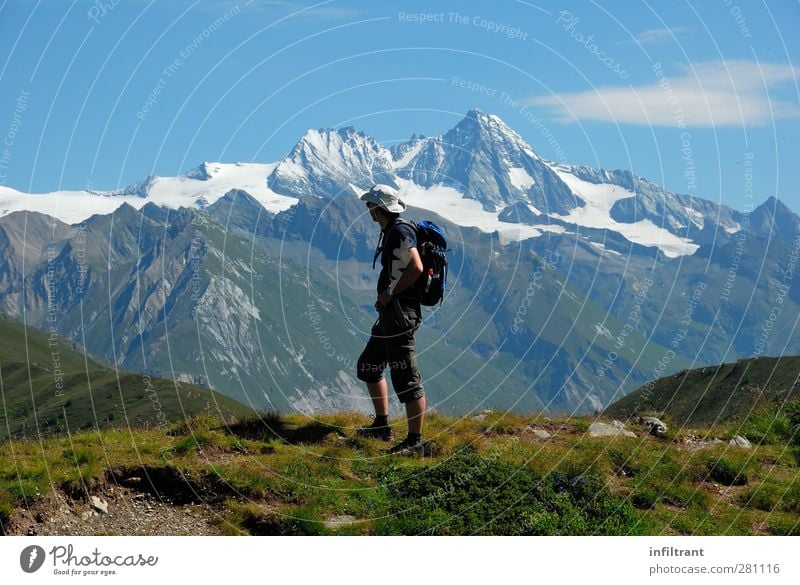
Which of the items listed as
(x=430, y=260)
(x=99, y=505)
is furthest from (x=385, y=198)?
(x=99, y=505)

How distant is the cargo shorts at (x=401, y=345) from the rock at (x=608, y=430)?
4.31 meters

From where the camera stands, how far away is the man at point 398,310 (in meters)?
16.2

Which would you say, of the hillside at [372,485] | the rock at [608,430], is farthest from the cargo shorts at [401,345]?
the rock at [608,430]

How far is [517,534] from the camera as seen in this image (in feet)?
44.4

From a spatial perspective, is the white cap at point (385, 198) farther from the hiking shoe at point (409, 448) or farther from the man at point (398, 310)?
the hiking shoe at point (409, 448)

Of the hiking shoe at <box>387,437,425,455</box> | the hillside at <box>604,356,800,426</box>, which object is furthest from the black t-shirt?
the hillside at <box>604,356,800,426</box>

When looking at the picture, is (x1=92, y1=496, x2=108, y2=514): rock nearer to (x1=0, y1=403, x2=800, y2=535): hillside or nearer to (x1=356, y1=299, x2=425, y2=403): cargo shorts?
(x1=0, y1=403, x2=800, y2=535): hillside

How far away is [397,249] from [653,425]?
713cm

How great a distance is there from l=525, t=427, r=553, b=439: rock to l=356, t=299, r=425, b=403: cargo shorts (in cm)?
331

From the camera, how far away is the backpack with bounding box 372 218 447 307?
1647cm

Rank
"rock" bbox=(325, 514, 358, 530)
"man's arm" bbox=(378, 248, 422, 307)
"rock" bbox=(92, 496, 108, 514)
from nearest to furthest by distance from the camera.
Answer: "rock" bbox=(325, 514, 358, 530) → "rock" bbox=(92, 496, 108, 514) → "man's arm" bbox=(378, 248, 422, 307)

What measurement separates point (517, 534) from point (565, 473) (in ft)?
7.54

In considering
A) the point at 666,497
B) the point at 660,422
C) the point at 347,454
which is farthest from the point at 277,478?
the point at 660,422

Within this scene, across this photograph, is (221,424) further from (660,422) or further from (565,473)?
(660,422)
